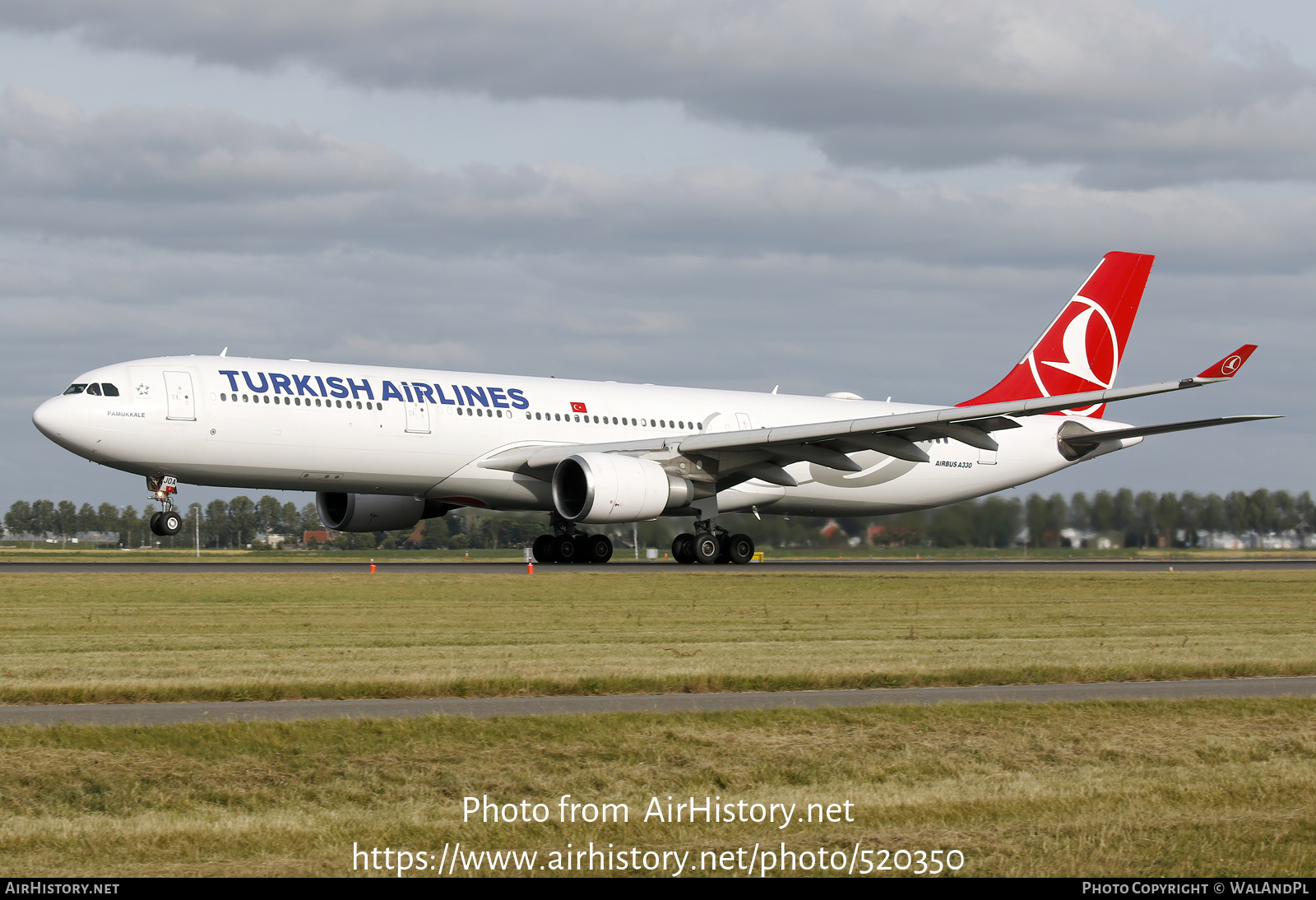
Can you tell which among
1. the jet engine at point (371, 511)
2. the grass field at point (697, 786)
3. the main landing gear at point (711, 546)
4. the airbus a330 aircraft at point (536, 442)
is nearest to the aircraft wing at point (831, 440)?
the airbus a330 aircraft at point (536, 442)

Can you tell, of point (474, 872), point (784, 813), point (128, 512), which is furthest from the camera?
point (128, 512)

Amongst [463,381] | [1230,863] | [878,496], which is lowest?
[1230,863]

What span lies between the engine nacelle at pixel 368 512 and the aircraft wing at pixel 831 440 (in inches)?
163

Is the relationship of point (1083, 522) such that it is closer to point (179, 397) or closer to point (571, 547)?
point (571, 547)

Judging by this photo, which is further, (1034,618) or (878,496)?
(878,496)

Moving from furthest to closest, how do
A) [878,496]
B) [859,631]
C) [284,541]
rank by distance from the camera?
[284,541], [878,496], [859,631]

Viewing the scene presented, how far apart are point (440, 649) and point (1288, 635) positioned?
464 inches

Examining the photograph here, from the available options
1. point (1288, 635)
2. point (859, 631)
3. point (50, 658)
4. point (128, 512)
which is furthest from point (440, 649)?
point (128, 512)

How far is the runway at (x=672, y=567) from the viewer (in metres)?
31.5

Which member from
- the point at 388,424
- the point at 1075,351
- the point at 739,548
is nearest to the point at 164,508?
the point at 388,424

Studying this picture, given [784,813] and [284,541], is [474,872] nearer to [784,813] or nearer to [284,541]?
[784,813]

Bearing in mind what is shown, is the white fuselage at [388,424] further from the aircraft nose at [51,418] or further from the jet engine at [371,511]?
the jet engine at [371,511]

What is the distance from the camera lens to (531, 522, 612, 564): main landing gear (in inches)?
1459

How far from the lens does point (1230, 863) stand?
26.7ft
